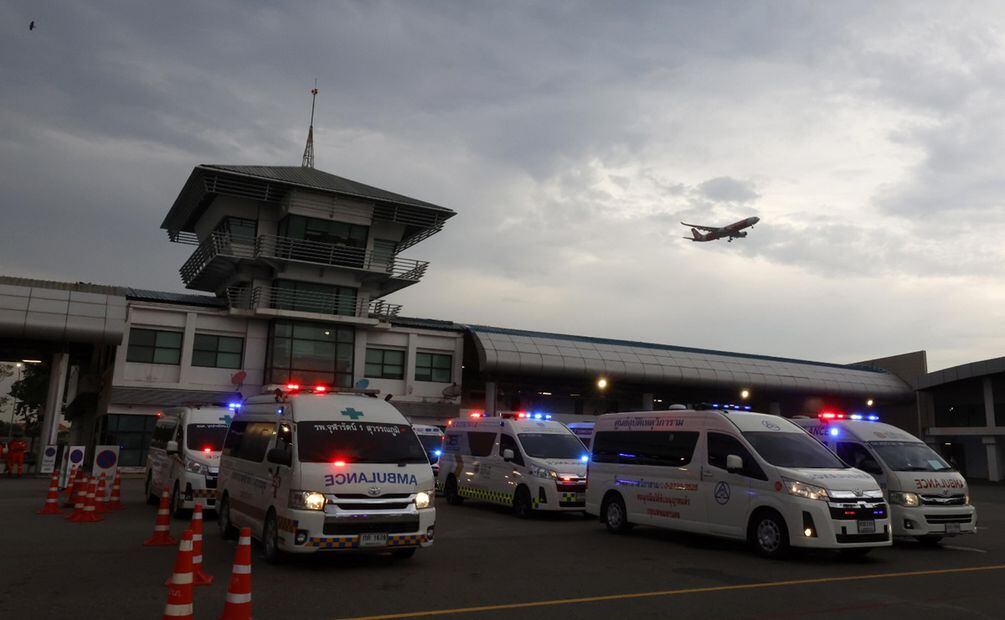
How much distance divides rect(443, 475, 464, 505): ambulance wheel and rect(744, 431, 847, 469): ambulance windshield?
1057 cm

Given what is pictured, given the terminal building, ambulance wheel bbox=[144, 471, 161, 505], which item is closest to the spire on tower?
the terminal building

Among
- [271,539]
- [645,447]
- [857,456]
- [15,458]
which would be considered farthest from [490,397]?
[271,539]

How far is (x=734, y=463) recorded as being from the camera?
1241 centimetres

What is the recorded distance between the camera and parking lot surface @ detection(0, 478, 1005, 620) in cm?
805

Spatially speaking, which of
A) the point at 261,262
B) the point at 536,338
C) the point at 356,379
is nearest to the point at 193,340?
the point at 261,262

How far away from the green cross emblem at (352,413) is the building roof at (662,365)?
98.2 feet

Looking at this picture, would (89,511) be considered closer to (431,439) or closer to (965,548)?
(431,439)

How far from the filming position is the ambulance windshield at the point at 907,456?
14.4 m

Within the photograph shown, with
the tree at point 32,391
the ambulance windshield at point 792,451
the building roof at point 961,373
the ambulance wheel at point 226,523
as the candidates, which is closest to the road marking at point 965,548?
the ambulance windshield at point 792,451

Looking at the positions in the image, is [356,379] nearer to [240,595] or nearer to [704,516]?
[704,516]

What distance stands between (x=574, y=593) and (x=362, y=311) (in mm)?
33945

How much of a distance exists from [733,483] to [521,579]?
4740 mm

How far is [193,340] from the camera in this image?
3762 centimetres

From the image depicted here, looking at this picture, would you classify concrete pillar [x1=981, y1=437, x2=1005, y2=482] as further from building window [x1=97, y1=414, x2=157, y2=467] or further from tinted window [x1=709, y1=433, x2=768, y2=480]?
building window [x1=97, y1=414, x2=157, y2=467]
